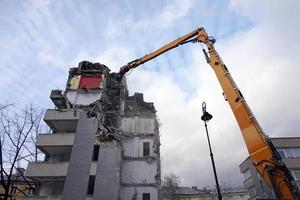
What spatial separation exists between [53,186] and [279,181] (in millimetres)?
22600

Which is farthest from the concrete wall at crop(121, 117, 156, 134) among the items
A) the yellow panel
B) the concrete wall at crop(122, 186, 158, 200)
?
the yellow panel

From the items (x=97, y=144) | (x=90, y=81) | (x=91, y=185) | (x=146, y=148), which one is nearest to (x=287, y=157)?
(x=146, y=148)

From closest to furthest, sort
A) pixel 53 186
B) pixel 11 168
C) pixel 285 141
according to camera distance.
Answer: pixel 11 168 < pixel 53 186 < pixel 285 141

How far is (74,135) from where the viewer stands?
2527 cm

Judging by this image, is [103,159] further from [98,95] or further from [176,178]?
[176,178]

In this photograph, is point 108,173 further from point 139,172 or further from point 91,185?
point 139,172

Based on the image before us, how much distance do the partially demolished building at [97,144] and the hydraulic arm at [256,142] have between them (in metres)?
16.6

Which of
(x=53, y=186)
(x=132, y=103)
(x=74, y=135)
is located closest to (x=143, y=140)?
(x=132, y=103)

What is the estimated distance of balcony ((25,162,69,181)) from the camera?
74.5ft

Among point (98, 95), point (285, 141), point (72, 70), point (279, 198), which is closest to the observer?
point (279, 198)

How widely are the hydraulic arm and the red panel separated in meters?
21.2

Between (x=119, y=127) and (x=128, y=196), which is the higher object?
(x=119, y=127)

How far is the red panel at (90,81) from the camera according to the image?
104 ft

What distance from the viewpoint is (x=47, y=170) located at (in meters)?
22.9
